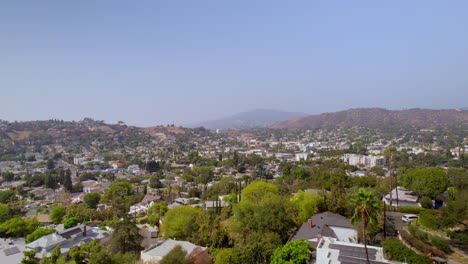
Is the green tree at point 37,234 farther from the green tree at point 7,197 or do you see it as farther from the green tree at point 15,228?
the green tree at point 7,197

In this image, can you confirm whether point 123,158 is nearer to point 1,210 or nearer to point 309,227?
point 1,210

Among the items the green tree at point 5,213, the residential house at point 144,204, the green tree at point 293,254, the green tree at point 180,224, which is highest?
the green tree at point 293,254

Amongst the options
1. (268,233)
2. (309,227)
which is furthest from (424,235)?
(268,233)

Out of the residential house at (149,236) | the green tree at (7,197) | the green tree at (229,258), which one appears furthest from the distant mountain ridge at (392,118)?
the green tree at (229,258)

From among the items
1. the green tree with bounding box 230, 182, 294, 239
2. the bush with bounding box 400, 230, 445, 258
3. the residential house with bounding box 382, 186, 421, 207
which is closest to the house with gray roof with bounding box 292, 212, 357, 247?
the green tree with bounding box 230, 182, 294, 239

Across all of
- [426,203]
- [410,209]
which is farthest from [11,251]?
[426,203]

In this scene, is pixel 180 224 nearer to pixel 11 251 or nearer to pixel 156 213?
pixel 156 213

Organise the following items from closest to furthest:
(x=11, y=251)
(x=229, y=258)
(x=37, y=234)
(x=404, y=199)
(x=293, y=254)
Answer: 1. (x=293, y=254)
2. (x=229, y=258)
3. (x=11, y=251)
4. (x=37, y=234)
5. (x=404, y=199)

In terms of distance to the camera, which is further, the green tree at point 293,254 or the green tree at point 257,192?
the green tree at point 257,192
